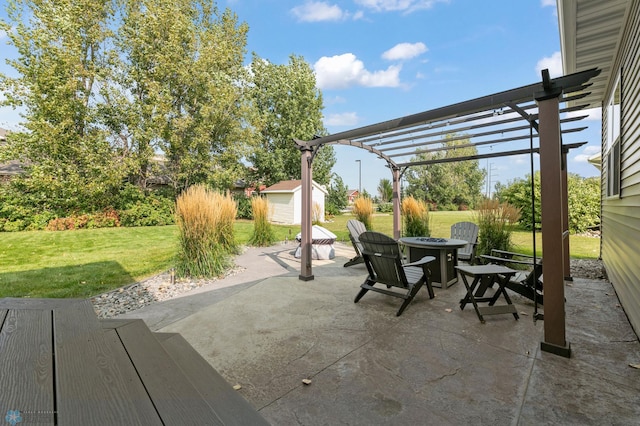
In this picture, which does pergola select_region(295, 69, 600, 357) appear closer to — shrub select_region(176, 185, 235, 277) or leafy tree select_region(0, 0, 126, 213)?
shrub select_region(176, 185, 235, 277)

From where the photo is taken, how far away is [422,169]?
1227 inches

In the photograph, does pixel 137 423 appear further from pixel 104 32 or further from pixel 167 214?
pixel 104 32

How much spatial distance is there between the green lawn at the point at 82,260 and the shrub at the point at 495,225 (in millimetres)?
769

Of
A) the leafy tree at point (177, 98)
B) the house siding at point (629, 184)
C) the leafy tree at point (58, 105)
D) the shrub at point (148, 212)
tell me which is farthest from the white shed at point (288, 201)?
the house siding at point (629, 184)

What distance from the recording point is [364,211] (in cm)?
763

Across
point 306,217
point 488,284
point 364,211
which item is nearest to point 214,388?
point 488,284

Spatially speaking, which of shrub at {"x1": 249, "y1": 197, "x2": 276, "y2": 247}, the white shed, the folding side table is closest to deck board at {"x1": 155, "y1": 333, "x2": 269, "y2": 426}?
the folding side table

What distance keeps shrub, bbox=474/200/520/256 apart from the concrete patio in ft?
5.50

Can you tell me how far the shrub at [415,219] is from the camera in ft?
22.0

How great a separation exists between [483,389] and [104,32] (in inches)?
736

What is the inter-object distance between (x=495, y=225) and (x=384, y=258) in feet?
11.0

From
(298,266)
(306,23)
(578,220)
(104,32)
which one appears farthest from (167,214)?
(578,220)

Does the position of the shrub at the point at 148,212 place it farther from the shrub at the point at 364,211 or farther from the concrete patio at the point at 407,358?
the concrete patio at the point at 407,358

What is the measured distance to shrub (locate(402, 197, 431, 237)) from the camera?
22.0 feet
